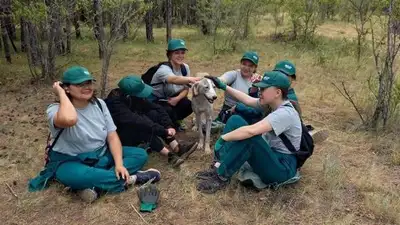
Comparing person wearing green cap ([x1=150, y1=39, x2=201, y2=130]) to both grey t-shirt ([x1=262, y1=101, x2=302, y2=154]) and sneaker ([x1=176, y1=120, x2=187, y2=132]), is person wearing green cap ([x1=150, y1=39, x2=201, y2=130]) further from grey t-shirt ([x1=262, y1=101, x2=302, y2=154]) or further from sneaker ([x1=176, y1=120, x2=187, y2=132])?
grey t-shirt ([x1=262, y1=101, x2=302, y2=154])

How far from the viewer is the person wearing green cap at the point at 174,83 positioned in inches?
216

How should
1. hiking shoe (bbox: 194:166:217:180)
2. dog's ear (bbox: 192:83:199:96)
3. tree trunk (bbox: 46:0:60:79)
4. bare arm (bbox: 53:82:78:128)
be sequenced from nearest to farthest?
bare arm (bbox: 53:82:78:128) < hiking shoe (bbox: 194:166:217:180) < dog's ear (bbox: 192:83:199:96) < tree trunk (bbox: 46:0:60:79)

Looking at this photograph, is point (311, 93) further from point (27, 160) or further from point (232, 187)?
point (27, 160)

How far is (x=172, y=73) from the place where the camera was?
555cm

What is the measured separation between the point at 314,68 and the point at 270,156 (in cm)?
763

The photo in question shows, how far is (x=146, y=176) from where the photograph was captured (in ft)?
13.9

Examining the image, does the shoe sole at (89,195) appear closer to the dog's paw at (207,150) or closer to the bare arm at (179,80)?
the dog's paw at (207,150)

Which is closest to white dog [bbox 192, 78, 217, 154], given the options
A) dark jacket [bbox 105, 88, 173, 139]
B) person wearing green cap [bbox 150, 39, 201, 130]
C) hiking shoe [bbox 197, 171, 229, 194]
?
person wearing green cap [bbox 150, 39, 201, 130]

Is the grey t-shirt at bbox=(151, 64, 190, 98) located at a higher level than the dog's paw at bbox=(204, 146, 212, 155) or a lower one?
higher

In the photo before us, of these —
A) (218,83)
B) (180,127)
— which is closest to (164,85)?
(180,127)

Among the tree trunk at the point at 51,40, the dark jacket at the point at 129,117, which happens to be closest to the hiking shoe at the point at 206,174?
the dark jacket at the point at 129,117

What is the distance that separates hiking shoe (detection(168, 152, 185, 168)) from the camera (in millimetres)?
4645

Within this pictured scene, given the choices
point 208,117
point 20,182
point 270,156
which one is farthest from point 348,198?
point 20,182

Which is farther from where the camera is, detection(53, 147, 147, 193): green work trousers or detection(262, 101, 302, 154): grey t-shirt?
detection(53, 147, 147, 193): green work trousers
